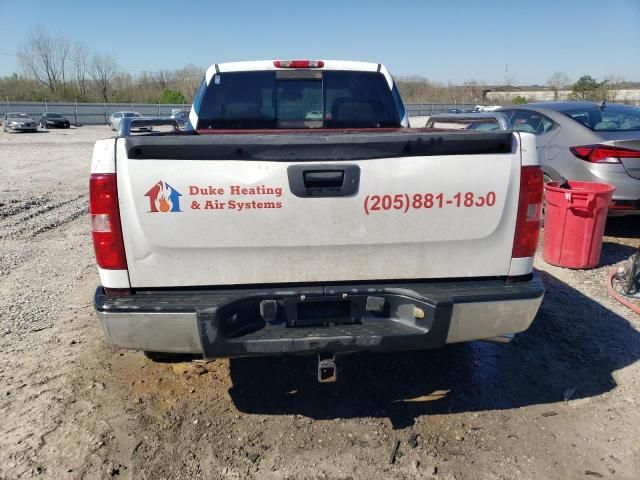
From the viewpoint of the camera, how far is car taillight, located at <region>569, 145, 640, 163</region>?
222 inches

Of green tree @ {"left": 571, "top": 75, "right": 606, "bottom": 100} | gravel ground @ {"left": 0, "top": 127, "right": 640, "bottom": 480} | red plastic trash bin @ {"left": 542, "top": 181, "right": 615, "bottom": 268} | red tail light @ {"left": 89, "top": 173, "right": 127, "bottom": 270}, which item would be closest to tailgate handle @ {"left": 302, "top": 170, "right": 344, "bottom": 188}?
red tail light @ {"left": 89, "top": 173, "right": 127, "bottom": 270}

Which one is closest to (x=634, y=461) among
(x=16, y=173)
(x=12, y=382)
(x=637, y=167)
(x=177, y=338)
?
(x=177, y=338)

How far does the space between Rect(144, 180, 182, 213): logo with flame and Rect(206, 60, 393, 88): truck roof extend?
2.34 metres

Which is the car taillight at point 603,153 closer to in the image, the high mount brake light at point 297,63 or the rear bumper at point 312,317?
the high mount brake light at point 297,63

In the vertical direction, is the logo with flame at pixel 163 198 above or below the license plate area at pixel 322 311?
above

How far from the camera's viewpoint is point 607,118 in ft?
21.5

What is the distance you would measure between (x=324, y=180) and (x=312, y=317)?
0.71 m

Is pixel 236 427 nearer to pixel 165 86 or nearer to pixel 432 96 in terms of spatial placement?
pixel 432 96

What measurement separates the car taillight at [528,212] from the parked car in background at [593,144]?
3912 mm

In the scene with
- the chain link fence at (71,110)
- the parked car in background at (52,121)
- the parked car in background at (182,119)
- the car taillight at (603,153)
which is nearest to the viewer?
the parked car in background at (182,119)

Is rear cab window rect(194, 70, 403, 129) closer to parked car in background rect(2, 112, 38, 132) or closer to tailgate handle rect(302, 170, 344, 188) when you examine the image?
tailgate handle rect(302, 170, 344, 188)

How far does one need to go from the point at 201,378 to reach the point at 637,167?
532cm

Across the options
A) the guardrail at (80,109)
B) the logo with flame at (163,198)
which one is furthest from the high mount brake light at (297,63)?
the guardrail at (80,109)

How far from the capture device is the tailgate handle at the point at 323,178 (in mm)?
2387
